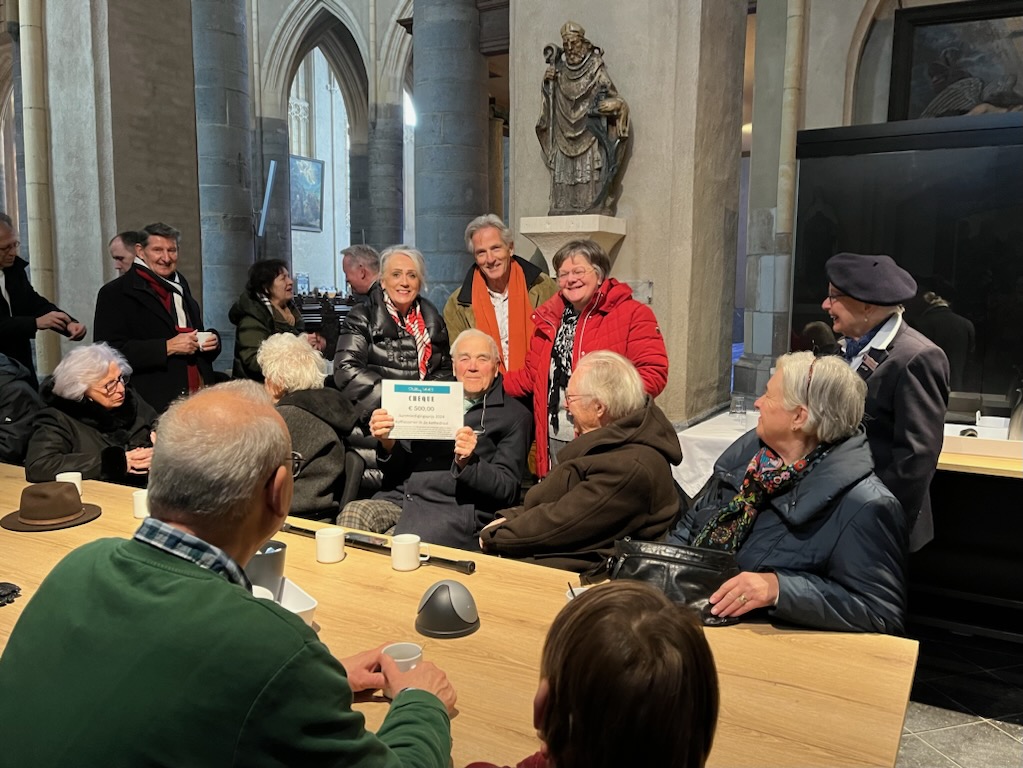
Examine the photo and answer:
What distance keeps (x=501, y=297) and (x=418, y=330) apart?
565mm

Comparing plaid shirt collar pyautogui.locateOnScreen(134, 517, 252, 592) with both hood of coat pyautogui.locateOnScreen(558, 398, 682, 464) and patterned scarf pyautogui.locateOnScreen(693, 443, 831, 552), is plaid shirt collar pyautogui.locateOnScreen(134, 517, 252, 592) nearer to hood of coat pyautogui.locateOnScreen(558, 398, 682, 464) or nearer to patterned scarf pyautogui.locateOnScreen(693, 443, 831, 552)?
patterned scarf pyautogui.locateOnScreen(693, 443, 831, 552)

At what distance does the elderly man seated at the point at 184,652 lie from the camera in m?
1.03

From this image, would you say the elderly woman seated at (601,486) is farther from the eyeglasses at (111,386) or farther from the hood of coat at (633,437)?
the eyeglasses at (111,386)

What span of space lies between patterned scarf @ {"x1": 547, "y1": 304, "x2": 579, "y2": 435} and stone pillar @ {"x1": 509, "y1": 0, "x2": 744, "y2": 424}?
1.73 meters

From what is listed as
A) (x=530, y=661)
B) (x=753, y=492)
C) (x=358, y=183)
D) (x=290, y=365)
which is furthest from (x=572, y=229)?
(x=358, y=183)

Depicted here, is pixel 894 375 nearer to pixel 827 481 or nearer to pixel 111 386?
pixel 827 481

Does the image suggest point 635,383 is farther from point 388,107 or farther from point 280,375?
point 388,107

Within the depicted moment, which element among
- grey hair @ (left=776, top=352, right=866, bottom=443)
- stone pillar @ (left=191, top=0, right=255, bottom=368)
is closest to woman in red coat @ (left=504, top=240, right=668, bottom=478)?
grey hair @ (left=776, top=352, right=866, bottom=443)

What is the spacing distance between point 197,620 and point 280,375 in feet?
8.66

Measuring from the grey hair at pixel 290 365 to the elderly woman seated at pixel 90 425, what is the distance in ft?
2.16

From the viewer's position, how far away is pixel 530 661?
1.81 metres

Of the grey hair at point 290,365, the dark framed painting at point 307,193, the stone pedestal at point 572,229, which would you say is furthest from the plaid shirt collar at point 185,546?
the dark framed painting at point 307,193

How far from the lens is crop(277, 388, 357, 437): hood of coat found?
3520 millimetres

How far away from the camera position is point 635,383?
113 inches
